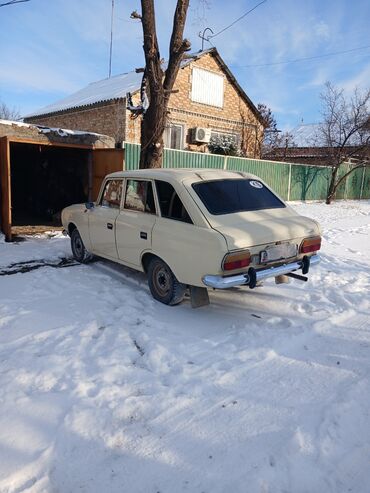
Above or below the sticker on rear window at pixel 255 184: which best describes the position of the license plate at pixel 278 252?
below

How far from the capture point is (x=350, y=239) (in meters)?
9.48

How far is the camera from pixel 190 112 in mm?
18609

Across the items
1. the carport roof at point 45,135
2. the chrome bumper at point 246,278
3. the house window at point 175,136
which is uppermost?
the house window at point 175,136

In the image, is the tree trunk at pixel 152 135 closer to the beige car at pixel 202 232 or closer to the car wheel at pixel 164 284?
the beige car at pixel 202 232

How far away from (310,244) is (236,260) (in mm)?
1243

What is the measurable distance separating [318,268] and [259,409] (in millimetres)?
4131

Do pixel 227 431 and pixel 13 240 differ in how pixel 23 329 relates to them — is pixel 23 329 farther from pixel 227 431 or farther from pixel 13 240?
pixel 13 240

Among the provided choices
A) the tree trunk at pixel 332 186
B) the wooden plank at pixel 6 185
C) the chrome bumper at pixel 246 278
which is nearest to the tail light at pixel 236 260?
the chrome bumper at pixel 246 278

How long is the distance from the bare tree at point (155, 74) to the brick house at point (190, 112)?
7874mm

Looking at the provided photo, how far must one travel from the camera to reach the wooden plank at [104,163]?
905 cm

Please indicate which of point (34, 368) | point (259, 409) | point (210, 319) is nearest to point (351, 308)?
point (210, 319)

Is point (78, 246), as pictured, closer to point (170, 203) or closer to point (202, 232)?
point (170, 203)

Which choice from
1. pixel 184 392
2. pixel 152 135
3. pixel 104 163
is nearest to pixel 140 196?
pixel 184 392

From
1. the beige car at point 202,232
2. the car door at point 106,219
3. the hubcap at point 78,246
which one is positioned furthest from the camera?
the hubcap at point 78,246
